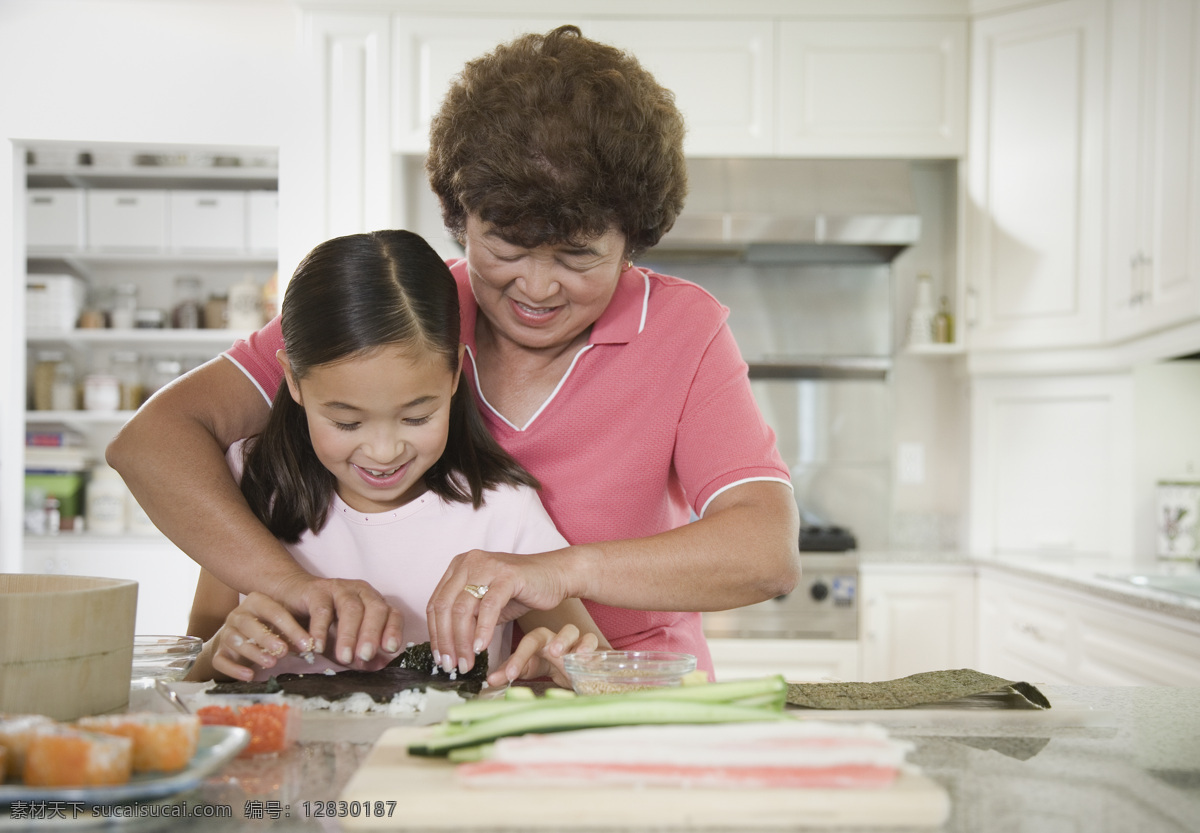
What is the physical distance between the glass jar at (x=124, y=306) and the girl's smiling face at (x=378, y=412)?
3585 mm

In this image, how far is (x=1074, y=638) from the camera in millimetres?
2484

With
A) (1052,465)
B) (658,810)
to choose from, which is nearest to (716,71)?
(1052,465)

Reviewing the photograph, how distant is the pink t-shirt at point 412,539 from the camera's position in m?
1.27

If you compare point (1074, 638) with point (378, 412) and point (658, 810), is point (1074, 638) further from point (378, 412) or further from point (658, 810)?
point (658, 810)

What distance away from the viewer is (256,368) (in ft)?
4.21

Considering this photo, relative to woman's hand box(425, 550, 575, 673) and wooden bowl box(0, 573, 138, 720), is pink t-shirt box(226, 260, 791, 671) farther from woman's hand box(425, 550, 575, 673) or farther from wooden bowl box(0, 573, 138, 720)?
wooden bowl box(0, 573, 138, 720)

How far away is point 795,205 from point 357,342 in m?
2.40

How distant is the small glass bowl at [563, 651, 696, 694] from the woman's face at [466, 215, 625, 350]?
50cm

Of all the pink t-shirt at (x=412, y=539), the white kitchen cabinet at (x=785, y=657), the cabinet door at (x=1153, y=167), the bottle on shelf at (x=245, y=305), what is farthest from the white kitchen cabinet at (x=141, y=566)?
the cabinet door at (x=1153, y=167)

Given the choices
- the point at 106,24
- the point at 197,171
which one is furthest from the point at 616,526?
the point at 197,171

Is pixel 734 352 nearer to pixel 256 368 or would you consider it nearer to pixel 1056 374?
pixel 256 368

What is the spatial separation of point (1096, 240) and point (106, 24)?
10.9 ft

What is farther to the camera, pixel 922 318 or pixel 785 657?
pixel 922 318

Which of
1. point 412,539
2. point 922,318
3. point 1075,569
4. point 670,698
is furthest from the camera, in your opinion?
point 922,318
